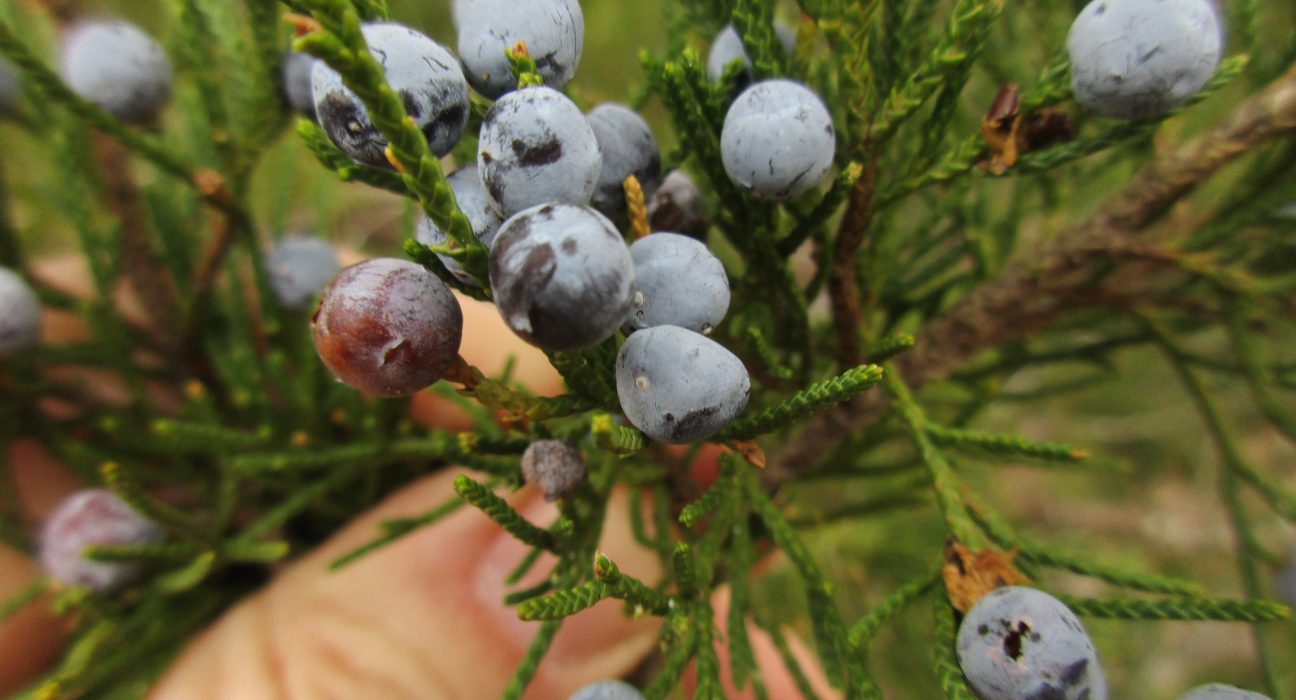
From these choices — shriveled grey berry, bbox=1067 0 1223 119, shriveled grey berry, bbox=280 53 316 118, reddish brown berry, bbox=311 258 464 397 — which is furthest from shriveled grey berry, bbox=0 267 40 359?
shriveled grey berry, bbox=1067 0 1223 119

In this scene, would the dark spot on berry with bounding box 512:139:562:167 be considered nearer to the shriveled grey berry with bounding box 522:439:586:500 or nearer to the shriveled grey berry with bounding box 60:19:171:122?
the shriveled grey berry with bounding box 522:439:586:500

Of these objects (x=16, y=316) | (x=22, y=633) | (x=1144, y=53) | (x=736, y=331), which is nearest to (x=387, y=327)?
(x=736, y=331)

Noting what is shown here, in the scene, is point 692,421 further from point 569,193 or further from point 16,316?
point 16,316

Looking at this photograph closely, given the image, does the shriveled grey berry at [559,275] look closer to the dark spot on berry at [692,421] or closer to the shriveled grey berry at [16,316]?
the dark spot on berry at [692,421]

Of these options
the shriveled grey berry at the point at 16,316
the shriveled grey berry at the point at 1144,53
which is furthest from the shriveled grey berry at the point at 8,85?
the shriveled grey berry at the point at 1144,53

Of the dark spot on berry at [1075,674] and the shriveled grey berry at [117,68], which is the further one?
the shriveled grey berry at [117,68]

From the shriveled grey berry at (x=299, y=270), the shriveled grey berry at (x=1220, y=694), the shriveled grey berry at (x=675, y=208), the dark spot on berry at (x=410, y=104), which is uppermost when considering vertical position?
the shriveled grey berry at (x=299, y=270)
